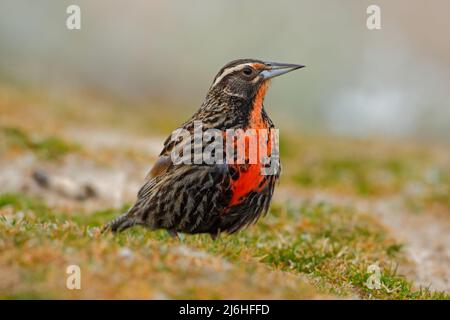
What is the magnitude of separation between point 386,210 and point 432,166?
16.1ft

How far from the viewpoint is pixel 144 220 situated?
929cm

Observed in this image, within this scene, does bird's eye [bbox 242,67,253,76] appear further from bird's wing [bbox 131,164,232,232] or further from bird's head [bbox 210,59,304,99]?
bird's wing [bbox 131,164,232,232]

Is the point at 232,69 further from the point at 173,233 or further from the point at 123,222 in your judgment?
the point at 123,222

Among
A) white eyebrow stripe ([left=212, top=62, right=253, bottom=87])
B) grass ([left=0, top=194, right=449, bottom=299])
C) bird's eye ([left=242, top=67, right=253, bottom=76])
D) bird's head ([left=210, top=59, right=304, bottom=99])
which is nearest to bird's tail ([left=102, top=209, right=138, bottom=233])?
grass ([left=0, top=194, right=449, bottom=299])

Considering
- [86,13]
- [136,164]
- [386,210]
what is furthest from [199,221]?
[86,13]

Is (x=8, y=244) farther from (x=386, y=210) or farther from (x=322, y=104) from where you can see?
(x=322, y=104)

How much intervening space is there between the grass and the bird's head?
6.78ft

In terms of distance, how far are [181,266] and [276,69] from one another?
3.50 m

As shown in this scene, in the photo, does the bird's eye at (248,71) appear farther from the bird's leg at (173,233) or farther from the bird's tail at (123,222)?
→ the bird's tail at (123,222)

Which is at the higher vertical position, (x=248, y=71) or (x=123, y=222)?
(x=248, y=71)

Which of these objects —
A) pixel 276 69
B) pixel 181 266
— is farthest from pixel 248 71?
pixel 181 266

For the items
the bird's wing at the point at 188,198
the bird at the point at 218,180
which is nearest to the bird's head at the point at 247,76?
the bird at the point at 218,180

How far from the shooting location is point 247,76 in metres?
9.38

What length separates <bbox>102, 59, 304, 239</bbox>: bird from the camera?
8.66 meters
